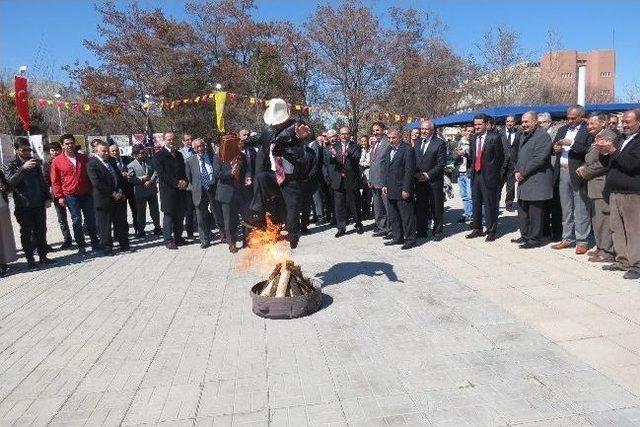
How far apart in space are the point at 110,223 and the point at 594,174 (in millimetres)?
7739

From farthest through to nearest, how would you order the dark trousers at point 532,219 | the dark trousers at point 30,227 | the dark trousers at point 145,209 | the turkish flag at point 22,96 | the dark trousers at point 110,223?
the turkish flag at point 22,96 < the dark trousers at point 145,209 < the dark trousers at point 110,223 < the dark trousers at point 30,227 < the dark trousers at point 532,219

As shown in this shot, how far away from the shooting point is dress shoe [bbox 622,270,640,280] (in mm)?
5277

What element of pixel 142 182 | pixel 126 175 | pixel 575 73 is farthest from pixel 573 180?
pixel 575 73

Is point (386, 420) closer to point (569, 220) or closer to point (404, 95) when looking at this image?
point (569, 220)

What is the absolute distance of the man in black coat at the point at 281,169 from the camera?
185 inches

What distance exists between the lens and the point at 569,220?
6.85 m

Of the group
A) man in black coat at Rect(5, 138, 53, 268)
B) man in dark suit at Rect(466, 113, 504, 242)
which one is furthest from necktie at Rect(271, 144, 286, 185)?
man in black coat at Rect(5, 138, 53, 268)

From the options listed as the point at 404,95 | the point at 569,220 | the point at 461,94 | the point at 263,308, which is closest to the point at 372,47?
the point at 404,95

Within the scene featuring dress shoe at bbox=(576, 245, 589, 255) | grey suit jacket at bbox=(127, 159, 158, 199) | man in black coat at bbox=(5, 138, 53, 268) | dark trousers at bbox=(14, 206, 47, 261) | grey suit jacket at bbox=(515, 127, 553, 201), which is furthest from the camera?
grey suit jacket at bbox=(127, 159, 158, 199)

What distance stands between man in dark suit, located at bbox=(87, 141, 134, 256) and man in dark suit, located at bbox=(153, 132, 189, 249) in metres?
0.81

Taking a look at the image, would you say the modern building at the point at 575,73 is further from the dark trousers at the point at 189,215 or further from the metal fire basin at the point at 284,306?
the metal fire basin at the point at 284,306

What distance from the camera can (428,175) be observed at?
26.2 feet

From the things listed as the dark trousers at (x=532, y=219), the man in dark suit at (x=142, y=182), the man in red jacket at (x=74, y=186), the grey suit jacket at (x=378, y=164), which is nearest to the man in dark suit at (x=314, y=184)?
the grey suit jacket at (x=378, y=164)

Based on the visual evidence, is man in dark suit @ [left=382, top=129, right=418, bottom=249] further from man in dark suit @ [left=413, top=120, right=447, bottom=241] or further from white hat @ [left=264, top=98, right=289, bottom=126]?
white hat @ [left=264, top=98, right=289, bottom=126]
